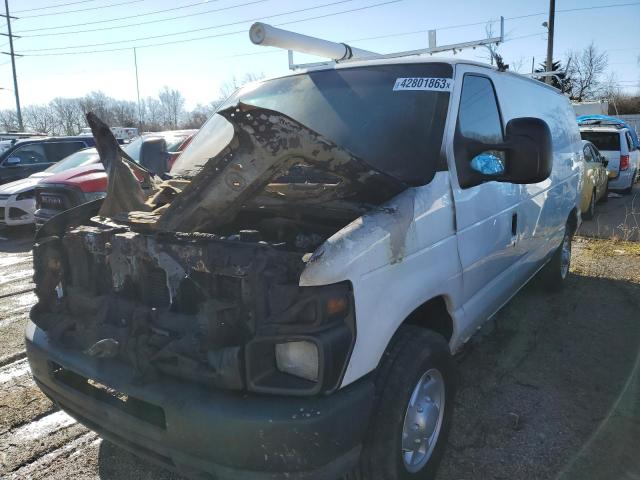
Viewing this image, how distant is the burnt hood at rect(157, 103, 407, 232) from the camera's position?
7.00 ft

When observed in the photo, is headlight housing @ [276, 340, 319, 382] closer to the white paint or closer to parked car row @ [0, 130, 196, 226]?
the white paint

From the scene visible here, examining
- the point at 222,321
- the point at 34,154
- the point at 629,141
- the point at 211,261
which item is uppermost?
the point at 34,154

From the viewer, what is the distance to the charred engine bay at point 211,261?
198 cm

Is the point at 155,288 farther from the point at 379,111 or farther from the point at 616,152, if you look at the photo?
the point at 616,152

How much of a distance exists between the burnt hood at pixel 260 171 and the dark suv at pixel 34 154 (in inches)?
418

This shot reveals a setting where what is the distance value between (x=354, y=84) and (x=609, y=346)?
3109 millimetres

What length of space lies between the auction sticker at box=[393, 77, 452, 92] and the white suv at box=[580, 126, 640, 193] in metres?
12.8

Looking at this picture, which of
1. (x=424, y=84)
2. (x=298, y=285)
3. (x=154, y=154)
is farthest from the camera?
(x=154, y=154)

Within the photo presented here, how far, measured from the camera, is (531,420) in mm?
3189

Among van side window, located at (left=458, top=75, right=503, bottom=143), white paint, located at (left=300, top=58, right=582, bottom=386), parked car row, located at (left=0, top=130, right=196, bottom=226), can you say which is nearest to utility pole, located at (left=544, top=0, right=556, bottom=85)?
parked car row, located at (left=0, top=130, right=196, bottom=226)

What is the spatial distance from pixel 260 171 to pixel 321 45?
280 cm

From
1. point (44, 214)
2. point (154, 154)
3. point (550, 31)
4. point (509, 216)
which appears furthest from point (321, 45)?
point (550, 31)

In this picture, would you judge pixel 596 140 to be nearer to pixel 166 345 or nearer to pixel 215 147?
pixel 215 147

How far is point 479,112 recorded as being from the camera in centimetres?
324
